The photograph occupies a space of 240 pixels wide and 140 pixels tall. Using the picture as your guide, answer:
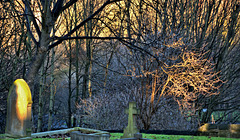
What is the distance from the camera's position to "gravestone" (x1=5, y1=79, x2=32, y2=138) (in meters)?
8.41

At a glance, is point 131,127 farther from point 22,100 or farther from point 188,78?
point 188,78

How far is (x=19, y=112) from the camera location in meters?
8.40

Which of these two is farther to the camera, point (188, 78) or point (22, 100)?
point (188, 78)

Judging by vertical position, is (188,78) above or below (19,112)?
above

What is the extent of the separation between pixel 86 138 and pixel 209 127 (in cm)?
594

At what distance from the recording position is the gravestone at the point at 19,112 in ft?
27.6

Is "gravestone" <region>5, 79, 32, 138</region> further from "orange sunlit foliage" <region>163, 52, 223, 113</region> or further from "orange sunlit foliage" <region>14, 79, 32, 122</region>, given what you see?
"orange sunlit foliage" <region>163, 52, 223, 113</region>

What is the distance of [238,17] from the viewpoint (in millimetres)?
17969

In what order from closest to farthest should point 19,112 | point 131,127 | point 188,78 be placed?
point 19,112, point 131,127, point 188,78

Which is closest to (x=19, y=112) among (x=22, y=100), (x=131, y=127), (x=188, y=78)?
(x=22, y=100)

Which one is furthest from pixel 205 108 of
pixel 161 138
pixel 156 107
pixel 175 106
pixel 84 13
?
pixel 84 13

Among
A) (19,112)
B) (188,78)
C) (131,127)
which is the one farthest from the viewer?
(188,78)

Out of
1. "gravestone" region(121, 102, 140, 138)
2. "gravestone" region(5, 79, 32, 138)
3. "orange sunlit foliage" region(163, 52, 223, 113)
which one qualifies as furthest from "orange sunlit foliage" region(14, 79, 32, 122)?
"orange sunlit foliage" region(163, 52, 223, 113)

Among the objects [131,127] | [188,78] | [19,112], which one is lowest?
[131,127]
